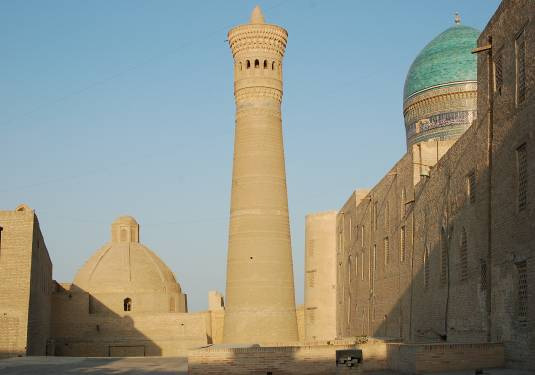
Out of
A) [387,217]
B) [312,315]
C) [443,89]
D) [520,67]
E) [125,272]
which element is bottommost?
[312,315]

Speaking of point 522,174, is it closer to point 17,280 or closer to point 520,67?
point 520,67

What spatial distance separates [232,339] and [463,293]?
13.3 metres

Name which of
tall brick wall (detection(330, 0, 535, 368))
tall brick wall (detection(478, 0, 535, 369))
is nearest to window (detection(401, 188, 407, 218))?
tall brick wall (detection(330, 0, 535, 368))

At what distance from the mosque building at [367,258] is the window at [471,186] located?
52 mm

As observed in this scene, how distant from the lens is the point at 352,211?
34.2 meters

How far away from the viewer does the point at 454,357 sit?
1402cm

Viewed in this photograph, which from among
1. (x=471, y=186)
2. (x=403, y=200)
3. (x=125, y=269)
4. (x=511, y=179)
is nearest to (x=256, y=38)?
(x=403, y=200)

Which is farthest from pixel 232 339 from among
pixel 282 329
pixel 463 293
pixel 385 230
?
pixel 463 293

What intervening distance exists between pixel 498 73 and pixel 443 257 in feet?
20.0

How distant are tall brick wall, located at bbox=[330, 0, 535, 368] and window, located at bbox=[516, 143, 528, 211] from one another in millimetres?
40

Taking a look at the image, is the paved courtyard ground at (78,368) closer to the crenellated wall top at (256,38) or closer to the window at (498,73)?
the window at (498,73)

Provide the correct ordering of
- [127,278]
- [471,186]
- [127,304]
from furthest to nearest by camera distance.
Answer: [127,304] → [127,278] → [471,186]

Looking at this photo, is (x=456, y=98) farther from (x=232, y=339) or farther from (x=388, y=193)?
(x=232, y=339)

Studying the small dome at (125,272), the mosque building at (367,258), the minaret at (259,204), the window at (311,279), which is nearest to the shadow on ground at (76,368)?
the mosque building at (367,258)
